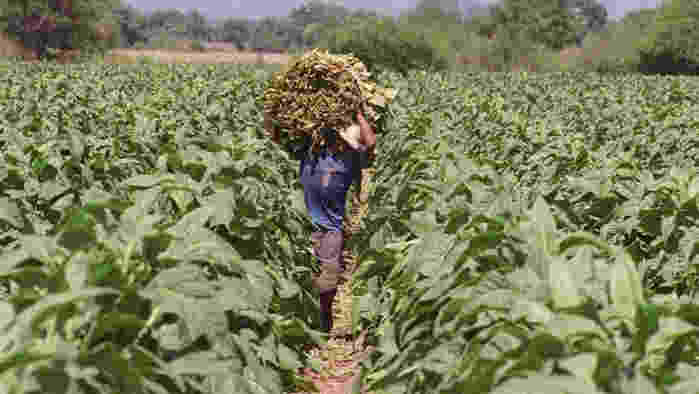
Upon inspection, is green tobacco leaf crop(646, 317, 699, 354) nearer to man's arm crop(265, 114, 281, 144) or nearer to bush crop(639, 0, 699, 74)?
man's arm crop(265, 114, 281, 144)

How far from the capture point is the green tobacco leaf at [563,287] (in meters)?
2.02

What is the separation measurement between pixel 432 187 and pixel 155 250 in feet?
6.80

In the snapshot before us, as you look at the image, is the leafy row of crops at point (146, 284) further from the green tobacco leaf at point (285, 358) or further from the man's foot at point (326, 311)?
the man's foot at point (326, 311)

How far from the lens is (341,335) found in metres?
6.34

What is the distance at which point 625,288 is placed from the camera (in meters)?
2.14

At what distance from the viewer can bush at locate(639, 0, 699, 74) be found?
189 ft

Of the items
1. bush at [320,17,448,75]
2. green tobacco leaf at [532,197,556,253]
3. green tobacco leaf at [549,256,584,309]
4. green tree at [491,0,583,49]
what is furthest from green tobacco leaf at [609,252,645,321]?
green tree at [491,0,583,49]

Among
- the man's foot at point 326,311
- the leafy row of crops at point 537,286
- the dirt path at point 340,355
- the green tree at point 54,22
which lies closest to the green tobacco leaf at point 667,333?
the leafy row of crops at point 537,286

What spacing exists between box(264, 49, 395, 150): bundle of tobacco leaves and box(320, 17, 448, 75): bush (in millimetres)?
48071

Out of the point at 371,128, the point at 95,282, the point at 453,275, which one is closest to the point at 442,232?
the point at 453,275

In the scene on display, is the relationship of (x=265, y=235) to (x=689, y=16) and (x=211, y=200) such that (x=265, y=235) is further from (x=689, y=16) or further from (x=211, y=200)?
(x=689, y=16)

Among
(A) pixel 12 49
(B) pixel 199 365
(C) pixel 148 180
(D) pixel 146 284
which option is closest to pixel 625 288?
(B) pixel 199 365

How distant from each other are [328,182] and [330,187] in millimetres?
41

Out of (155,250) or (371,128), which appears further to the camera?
(371,128)
